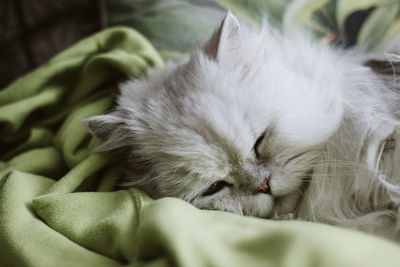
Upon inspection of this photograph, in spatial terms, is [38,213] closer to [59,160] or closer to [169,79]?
[59,160]

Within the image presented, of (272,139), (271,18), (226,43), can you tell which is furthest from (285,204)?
(271,18)

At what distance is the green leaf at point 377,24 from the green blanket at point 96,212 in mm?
873

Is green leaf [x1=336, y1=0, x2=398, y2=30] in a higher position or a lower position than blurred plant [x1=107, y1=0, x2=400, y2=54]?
higher

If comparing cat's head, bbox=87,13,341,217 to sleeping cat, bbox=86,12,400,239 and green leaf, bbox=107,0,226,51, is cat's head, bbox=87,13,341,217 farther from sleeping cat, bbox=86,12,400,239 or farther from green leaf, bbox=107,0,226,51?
green leaf, bbox=107,0,226,51

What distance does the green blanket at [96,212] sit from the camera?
67cm

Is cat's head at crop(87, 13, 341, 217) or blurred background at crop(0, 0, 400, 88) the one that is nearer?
cat's head at crop(87, 13, 341, 217)

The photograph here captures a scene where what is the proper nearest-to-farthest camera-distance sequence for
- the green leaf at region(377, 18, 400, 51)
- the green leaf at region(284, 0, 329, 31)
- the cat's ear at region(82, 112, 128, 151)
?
Result: the cat's ear at region(82, 112, 128, 151) → the green leaf at region(377, 18, 400, 51) → the green leaf at region(284, 0, 329, 31)

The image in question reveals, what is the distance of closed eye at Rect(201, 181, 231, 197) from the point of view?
39.9 inches

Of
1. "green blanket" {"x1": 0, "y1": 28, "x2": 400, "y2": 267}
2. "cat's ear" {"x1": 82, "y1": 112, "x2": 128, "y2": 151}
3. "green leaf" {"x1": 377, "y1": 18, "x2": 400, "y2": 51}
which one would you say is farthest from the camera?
"green leaf" {"x1": 377, "y1": 18, "x2": 400, "y2": 51}

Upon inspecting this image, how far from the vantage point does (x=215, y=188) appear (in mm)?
1025

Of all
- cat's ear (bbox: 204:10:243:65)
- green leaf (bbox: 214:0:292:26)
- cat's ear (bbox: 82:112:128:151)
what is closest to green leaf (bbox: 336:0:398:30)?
green leaf (bbox: 214:0:292:26)

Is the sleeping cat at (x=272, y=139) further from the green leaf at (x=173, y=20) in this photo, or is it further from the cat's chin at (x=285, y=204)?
the green leaf at (x=173, y=20)

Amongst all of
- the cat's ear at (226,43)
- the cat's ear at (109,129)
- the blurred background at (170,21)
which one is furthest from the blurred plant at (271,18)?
the cat's ear at (109,129)

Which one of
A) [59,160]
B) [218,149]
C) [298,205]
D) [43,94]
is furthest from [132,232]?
[43,94]
